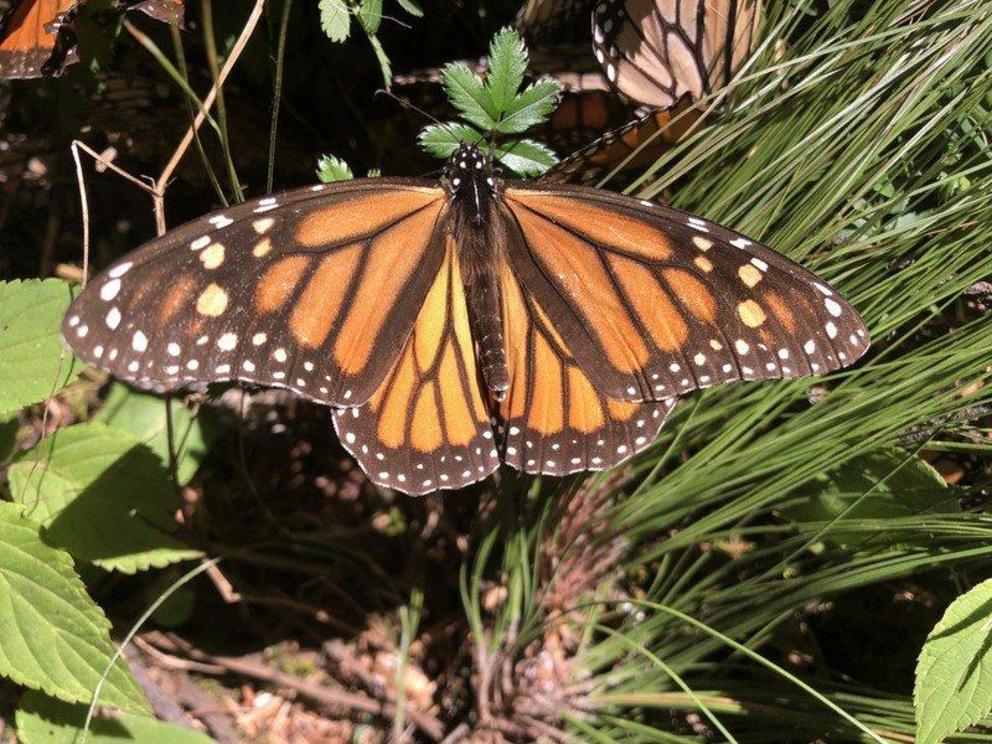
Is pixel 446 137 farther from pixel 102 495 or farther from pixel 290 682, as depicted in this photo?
pixel 290 682

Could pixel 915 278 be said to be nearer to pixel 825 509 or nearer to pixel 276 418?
pixel 825 509

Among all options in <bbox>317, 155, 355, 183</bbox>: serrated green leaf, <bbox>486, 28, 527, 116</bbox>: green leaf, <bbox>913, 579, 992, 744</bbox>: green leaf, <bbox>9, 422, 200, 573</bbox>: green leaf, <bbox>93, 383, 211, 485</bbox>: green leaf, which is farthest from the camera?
<bbox>93, 383, 211, 485</bbox>: green leaf

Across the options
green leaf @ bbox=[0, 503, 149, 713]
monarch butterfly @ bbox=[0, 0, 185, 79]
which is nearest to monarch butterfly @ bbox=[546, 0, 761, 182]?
monarch butterfly @ bbox=[0, 0, 185, 79]

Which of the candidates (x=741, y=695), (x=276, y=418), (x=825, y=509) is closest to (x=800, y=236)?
(x=825, y=509)

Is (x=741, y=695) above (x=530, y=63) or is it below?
below

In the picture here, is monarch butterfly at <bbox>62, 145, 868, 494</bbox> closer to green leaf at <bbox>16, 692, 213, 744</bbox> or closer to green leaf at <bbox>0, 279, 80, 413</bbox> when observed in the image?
green leaf at <bbox>0, 279, 80, 413</bbox>

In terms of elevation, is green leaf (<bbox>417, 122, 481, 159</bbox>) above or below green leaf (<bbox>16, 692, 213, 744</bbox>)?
above

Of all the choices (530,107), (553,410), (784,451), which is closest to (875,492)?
(784,451)
